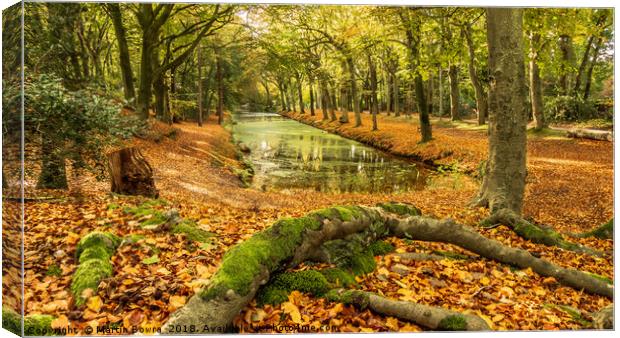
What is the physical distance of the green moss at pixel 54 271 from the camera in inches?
144

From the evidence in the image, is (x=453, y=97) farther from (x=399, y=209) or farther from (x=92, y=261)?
(x=92, y=261)

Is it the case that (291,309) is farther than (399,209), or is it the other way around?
(399,209)

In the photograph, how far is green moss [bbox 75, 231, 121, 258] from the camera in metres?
3.80

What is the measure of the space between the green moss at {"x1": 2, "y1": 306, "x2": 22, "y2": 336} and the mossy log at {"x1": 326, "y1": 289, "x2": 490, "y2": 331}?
2.72 m

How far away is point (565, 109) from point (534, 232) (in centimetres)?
842

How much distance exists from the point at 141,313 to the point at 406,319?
2.26 meters

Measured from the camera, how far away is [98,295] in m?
3.33

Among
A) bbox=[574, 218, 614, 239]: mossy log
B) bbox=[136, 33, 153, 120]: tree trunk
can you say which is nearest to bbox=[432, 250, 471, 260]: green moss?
bbox=[574, 218, 614, 239]: mossy log

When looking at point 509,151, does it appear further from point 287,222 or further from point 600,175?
point 287,222

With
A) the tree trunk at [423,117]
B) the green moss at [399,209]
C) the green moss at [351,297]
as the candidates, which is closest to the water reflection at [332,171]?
the tree trunk at [423,117]

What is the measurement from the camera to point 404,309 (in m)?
3.66

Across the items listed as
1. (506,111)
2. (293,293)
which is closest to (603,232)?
(506,111)

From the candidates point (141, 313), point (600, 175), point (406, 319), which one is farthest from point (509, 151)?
point (141, 313)

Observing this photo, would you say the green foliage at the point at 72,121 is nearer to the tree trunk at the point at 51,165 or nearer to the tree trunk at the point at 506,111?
the tree trunk at the point at 51,165
